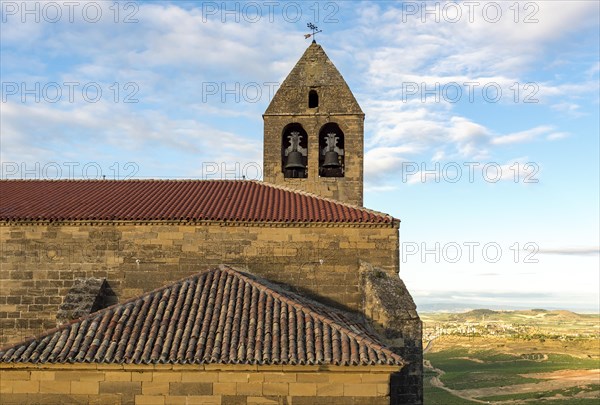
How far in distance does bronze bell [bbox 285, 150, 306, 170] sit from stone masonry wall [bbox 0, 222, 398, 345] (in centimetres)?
339

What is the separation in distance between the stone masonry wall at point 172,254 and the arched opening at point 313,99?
494cm

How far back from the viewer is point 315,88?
17.2m

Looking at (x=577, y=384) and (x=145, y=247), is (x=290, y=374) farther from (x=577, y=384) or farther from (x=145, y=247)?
(x=577, y=384)

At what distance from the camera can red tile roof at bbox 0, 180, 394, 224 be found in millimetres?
13938

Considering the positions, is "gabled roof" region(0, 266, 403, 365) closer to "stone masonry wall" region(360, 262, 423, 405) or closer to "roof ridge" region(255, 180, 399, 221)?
"stone masonry wall" region(360, 262, 423, 405)

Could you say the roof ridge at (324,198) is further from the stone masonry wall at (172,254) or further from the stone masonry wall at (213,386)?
the stone masonry wall at (213,386)

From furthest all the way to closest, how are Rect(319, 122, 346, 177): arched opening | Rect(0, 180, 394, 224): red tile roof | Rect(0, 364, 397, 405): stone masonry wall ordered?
Rect(319, 122, 346, 177): arched opening < Rect(0, 180, 394, 224): red tile roof < Rect(0, 364, 397, 405): stone masonry wall

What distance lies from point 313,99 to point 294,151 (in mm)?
1765

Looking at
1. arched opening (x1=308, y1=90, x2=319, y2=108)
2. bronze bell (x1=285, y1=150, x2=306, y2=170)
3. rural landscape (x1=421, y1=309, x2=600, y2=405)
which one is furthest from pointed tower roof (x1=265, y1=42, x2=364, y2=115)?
rural landscape (x1=421, y1=309, x2=600, y2=405)

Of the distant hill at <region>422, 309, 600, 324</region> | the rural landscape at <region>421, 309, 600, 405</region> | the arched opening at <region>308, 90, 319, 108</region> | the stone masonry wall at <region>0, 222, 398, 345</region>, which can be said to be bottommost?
the distant hill at <region>422, 309, 600, 324</region>

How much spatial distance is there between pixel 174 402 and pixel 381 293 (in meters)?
5.40

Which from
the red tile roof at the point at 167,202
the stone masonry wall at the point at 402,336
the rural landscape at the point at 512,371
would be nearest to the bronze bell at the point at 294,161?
the red tile roof at the point at 167,202

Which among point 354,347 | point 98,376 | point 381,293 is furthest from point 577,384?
point 98,376

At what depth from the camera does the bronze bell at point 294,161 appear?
16.9m
